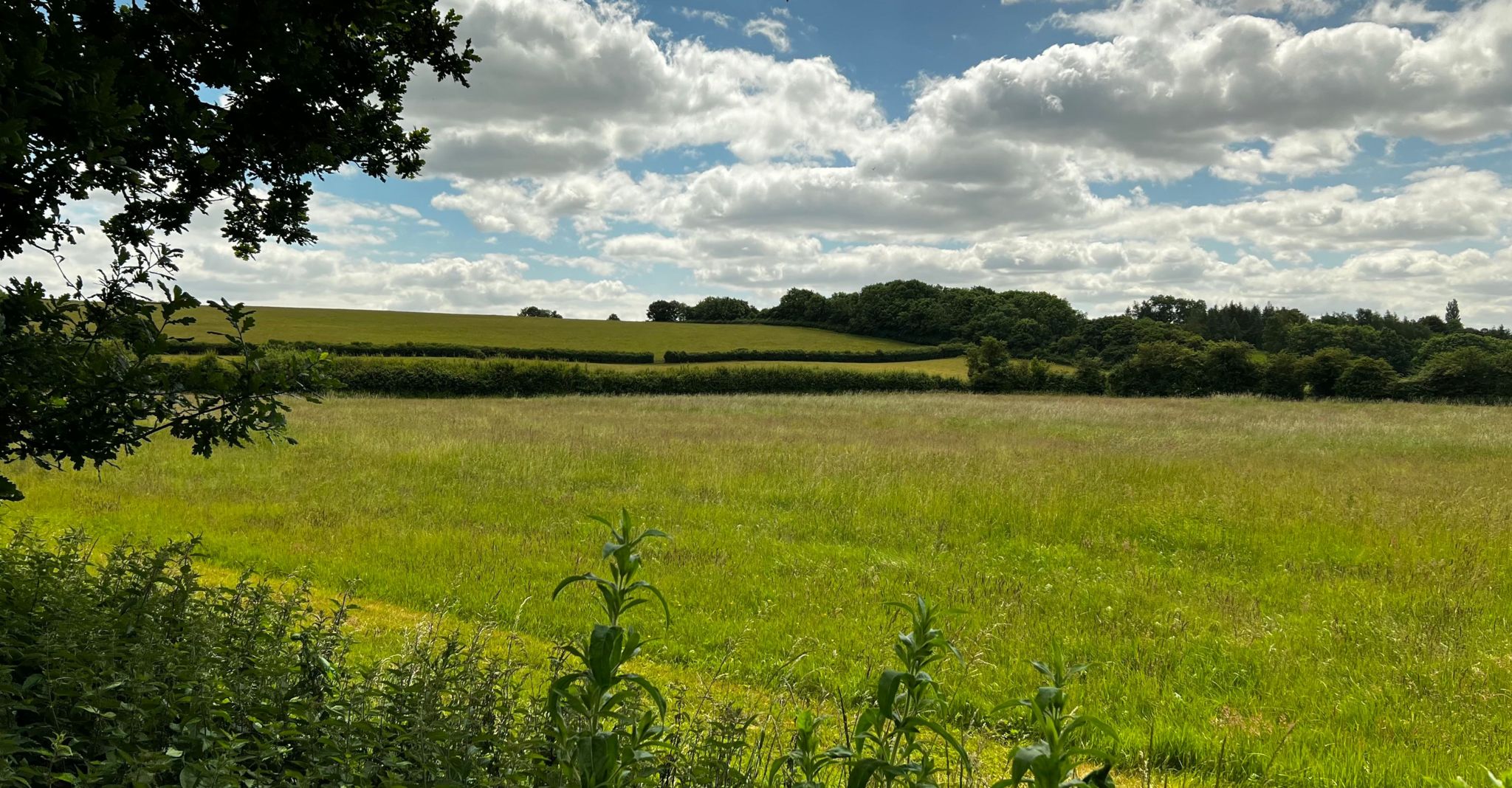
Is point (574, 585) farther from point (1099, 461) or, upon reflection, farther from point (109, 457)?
point (1099, 461)

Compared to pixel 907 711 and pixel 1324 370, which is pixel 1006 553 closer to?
pixel 907 711

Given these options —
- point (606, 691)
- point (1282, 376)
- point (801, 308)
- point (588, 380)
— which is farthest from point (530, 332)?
point (606, 691)

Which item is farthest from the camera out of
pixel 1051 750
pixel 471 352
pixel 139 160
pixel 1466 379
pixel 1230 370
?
pixel 471 352

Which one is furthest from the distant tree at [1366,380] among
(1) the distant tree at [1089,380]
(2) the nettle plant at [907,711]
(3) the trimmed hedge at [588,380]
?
(2) the nettle plant at [907,711]

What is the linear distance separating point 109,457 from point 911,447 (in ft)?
55.9

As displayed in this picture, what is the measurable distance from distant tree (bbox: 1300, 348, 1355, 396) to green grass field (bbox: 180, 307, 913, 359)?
39031mm

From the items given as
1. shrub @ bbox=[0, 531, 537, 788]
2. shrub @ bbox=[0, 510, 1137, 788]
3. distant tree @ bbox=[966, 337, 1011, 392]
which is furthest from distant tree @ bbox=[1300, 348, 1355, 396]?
shrub @ bbox=[0, 531, 537, 788]

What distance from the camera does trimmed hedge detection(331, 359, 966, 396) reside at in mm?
42719

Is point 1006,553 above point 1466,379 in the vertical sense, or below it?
below

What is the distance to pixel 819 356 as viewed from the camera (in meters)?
72.1

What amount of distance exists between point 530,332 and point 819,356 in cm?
2997

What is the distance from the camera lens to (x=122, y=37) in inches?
150

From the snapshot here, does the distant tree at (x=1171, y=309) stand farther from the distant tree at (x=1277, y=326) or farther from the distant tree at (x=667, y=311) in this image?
the distant tree at (x=667, y=311)

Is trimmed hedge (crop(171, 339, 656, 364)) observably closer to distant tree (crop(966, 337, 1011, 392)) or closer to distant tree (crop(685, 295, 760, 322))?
distant tree (crop(966, 337, 1011, 392))
